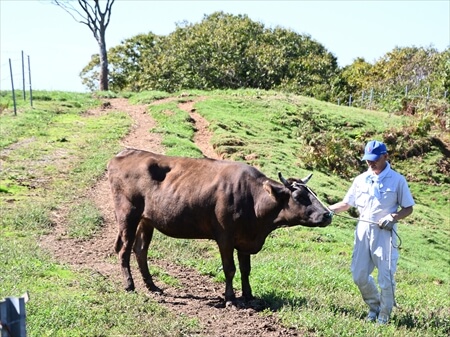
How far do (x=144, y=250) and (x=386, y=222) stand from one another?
10.7ft

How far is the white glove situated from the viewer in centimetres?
A: 761

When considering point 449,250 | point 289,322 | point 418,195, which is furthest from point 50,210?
point 418,195

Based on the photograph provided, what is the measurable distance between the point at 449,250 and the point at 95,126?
41.5 feet

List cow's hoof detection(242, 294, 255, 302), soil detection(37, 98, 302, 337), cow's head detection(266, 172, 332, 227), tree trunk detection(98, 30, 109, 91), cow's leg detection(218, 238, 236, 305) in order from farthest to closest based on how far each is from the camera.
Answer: tree trunk detection(98, 30, 109, 91)
cow's hoof detection(242, 294, 255, 302)
cow's leg detection(218, 238, 236, 305)
cow's head detection(266, 172, 332, 227)
soil detection(37, 98, 302, 337)

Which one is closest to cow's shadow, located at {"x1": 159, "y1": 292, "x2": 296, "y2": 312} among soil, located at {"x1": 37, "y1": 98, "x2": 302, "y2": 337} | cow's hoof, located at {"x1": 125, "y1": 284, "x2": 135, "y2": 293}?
soil, located at {"x1": 37, "y1": 98, "x2": 302, "y2": 337}

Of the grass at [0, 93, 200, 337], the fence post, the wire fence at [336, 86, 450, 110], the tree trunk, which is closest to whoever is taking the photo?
the fence post

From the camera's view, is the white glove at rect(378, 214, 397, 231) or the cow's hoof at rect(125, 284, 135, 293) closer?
the white glove at rect(378, 214, 397, 231)

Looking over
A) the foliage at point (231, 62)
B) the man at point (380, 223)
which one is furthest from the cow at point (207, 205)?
the foliage at point (231, 62)

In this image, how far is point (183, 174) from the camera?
29.0 feet

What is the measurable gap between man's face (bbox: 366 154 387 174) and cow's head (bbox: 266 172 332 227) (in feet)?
2.41

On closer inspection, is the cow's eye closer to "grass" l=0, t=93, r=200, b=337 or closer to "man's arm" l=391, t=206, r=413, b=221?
"man's arm" l=391, t=206, r=413, b=221

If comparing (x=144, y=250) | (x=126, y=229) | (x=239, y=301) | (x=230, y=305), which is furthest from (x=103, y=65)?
(x=230, y=305)

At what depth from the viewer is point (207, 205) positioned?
8445 millimetres

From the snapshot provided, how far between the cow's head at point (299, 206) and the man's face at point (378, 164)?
2.41 feet
